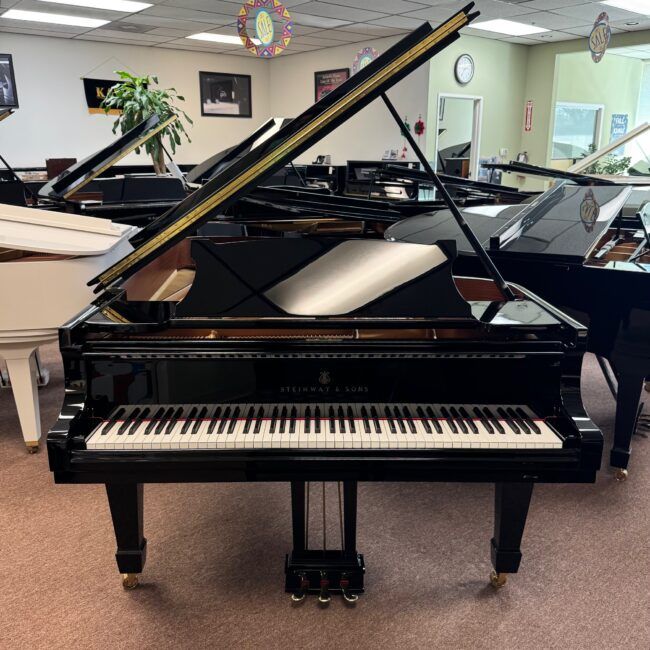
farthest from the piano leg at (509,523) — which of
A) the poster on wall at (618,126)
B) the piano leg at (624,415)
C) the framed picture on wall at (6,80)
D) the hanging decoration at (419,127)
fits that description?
the poster on wall at (618,126)

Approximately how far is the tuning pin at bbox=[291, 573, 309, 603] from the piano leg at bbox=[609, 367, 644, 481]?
1635 mm

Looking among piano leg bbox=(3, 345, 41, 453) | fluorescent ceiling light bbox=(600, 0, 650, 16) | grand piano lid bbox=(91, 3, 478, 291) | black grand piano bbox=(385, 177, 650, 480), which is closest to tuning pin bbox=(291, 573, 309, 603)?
grand piano lid bbox=(91, 3, 478, 291)

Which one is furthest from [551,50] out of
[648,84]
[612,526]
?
[612,526]

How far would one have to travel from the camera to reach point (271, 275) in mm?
1998

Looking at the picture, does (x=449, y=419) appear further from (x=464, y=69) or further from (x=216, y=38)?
(x=216, y=38)

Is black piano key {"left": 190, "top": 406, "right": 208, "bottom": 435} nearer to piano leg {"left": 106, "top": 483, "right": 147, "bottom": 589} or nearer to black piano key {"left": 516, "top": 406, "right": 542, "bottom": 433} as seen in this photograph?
piano leg {"left": 106, "top": 483, "right": 147, "bottom": 589}

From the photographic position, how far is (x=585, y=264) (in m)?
2.75

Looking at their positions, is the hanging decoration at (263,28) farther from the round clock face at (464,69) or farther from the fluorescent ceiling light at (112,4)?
the round clock face at (464,69)

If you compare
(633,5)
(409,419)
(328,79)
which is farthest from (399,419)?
(328,79)

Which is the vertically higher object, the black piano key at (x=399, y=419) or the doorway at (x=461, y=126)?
the doorway at (x=461, y=126)

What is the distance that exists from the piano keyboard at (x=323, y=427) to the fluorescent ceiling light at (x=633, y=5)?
25.1 ft

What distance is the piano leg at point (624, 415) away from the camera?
2.67 m

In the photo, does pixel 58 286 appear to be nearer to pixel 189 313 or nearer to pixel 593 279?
pixel 189 313

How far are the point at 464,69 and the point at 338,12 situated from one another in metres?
2.83
